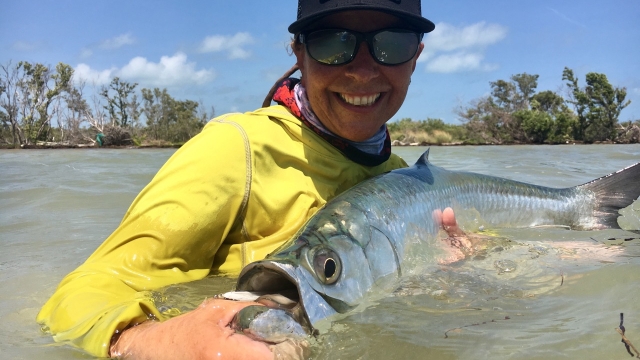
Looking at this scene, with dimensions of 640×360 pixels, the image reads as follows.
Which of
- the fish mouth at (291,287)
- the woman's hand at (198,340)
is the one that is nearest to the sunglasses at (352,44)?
the fish mouth at (291,287)

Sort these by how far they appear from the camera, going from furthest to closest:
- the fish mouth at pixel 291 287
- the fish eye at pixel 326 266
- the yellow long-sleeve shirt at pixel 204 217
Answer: the yellow long-sleeve shirt at pixel 204 217 < the fish eye at pixel 326 266 < the fish mouth at pixel 291 287

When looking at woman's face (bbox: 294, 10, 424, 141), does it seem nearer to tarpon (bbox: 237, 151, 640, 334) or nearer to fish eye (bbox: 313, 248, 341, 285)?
tarpon (bbox: 237, 151, 640, 334)

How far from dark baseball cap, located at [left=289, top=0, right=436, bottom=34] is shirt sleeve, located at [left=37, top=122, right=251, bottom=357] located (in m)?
0.62

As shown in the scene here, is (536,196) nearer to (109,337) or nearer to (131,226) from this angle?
(131,226)

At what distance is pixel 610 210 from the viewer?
11.6 ft

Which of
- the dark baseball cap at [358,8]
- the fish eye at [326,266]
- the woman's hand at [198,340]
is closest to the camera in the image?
the woman's hand at [198,340]

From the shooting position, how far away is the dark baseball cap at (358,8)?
2369 millimetres

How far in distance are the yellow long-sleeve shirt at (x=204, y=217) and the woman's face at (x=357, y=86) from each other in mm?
159

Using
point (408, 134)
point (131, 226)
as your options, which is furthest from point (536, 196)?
point (408, 134)

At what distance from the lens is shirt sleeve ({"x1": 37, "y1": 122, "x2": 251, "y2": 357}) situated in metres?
1.65

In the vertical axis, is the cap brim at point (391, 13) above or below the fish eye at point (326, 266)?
above

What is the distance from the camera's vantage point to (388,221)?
217 cm

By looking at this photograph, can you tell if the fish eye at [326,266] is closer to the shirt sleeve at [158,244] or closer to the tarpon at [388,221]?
the tarpon at [388,221]

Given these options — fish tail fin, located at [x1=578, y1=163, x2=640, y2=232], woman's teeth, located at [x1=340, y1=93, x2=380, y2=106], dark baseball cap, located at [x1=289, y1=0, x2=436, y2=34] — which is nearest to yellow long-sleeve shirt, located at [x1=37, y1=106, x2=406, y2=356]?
woman's teeth, located at [x1=340, y1=93, x2=380, y2=106]
